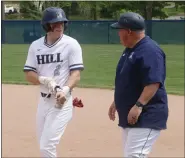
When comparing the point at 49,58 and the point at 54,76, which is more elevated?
the point at 49,58

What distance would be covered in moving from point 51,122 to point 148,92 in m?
1.26

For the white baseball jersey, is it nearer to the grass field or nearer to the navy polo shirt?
the navy polo shirt

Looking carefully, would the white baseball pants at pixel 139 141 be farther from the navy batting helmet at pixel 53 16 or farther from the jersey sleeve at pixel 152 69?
the navy batting helmet at pixel 53 16

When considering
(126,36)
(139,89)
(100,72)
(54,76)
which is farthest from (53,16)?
(100,72)

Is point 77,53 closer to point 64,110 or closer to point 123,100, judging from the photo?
point 64,110

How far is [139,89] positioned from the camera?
459 centimetres

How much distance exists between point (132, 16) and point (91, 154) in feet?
9.15

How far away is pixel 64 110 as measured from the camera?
5.30m

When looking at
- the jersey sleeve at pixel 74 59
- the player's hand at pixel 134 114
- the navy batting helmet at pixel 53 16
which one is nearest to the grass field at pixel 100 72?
the jersey sleeve at pixel 74 59

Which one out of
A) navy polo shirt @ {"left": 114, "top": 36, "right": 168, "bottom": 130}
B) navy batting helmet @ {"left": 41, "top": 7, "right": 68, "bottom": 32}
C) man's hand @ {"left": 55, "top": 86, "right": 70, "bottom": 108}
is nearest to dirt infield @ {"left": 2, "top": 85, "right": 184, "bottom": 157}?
man's hand @ {"left": 55, "top": 86, "right": 70, "bottom": 108}

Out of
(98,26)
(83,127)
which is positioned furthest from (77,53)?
(98,26)

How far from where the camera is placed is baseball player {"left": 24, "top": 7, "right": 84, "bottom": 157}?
17.1ft

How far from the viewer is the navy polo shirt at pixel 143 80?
4445 millimetres

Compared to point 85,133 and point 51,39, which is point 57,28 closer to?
point 51,39
